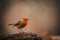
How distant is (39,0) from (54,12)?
43 cm

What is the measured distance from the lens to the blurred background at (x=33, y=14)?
3.39 metres

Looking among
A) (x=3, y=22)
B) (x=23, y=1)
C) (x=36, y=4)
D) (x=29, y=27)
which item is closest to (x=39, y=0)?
(x=36, y=4)

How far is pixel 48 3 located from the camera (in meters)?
3.47

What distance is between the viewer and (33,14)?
349 centimetres

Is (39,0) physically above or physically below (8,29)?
above

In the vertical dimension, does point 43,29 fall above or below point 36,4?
below

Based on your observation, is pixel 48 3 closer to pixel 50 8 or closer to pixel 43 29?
pixel 50 8

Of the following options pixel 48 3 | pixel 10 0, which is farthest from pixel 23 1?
pixel 48 3

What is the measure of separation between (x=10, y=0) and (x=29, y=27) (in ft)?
2.43

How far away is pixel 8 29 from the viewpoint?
337cm

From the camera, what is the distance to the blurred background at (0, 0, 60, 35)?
11.1 ft

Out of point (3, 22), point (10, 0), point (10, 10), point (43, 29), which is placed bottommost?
point (43, 29)

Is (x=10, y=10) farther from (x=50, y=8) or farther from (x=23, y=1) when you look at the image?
(x=50, y=8)

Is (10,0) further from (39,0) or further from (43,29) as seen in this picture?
(43,29)
